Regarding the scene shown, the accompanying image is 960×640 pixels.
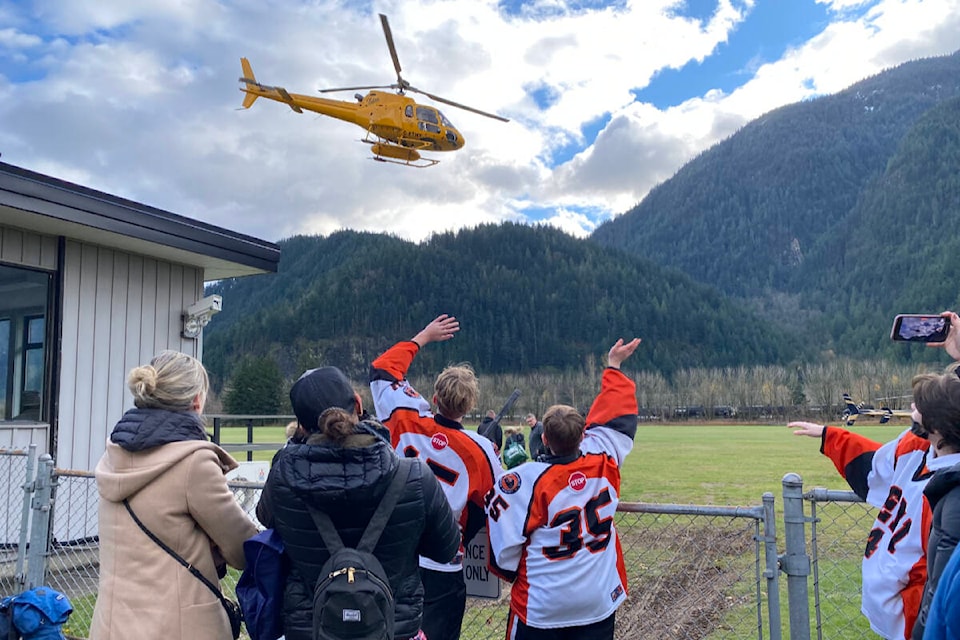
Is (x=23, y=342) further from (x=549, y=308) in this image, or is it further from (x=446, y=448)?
(x=549, y=308)

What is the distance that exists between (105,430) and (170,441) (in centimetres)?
625

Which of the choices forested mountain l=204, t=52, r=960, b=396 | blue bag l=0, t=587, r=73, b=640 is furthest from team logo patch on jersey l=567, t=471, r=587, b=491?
forested mountain l=204, t=52, r=960, b=396

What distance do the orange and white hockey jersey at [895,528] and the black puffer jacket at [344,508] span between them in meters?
1.70

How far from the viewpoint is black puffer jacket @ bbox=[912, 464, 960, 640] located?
198 cm

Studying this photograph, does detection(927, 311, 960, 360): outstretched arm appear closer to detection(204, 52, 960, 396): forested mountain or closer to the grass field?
the grass field

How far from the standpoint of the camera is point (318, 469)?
7.50 ft

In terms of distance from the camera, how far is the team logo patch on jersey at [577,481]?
3232 mm

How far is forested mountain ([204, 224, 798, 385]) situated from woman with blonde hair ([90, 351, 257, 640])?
122006mm

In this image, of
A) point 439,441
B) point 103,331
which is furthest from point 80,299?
point 439,441

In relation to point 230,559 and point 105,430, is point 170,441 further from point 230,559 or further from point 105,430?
point 105,430

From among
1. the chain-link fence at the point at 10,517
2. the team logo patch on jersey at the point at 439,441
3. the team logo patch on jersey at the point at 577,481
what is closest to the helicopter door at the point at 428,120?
the chain-link fence at the point at 10,517

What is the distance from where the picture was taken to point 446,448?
351cm

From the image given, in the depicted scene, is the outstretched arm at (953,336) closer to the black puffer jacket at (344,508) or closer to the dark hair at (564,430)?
the dark hair at (564,430)

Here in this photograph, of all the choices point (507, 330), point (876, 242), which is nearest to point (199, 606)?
point (507, 330)
